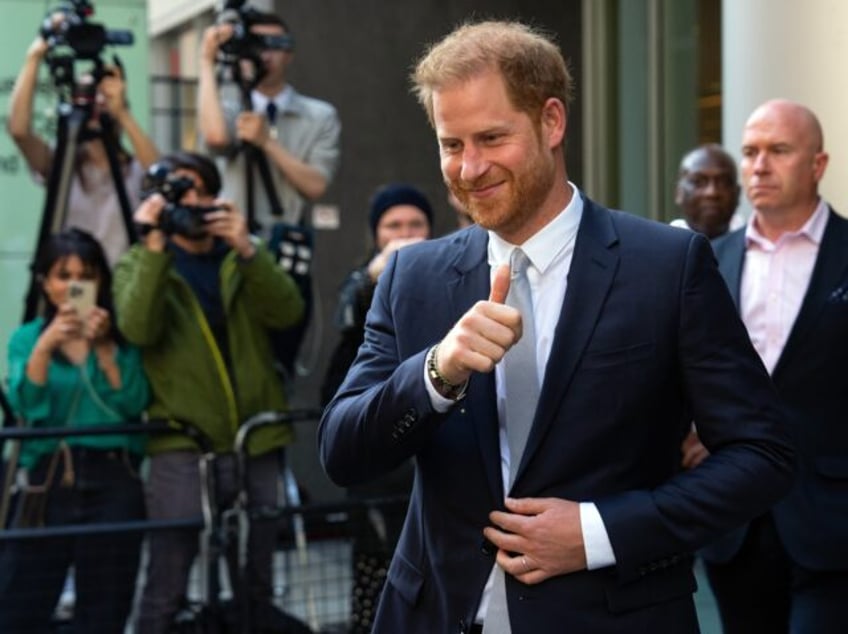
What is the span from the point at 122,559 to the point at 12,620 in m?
0.45

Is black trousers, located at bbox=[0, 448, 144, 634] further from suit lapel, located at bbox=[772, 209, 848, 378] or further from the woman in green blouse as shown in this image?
suit lapel, located at bbox=[772, 209, 848, 378]

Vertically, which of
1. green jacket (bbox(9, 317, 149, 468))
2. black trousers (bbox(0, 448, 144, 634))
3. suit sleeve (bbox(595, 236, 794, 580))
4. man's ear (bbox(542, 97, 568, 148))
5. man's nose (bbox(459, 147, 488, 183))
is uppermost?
man's ear (bbox(542, 97, 568, 148))

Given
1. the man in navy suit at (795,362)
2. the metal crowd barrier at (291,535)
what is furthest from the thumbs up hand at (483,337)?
the metal crowd barrier at (291,535)

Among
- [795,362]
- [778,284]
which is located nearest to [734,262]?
[778,284]

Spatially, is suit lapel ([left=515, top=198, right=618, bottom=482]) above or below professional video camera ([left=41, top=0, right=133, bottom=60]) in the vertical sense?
below

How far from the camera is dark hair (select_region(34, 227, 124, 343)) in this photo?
6.13 metres

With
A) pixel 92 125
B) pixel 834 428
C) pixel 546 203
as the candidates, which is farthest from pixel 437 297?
pixel 92 125

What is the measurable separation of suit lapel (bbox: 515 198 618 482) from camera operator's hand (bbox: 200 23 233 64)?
4.49 metres

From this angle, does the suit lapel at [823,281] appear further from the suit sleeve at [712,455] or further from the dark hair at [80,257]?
the dark hair at [80,257]

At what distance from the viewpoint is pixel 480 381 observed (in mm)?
2732

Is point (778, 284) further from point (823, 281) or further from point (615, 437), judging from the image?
point (615, 437)

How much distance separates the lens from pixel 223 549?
585cm

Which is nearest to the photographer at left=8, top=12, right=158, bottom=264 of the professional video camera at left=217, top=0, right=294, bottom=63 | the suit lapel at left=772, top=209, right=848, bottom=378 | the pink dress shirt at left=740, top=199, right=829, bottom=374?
the professional video camera at left=217, top=0, right=294, bottom=63

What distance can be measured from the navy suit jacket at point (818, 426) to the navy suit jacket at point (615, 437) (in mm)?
1809
